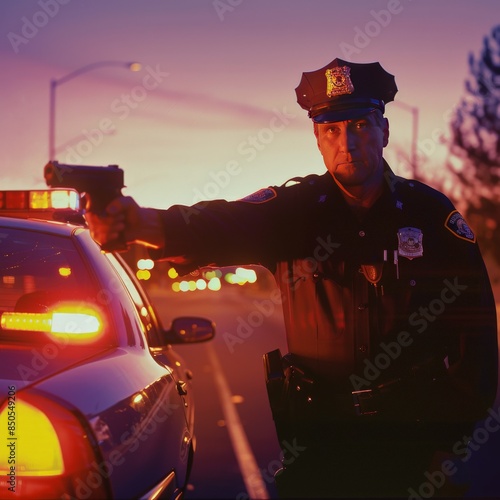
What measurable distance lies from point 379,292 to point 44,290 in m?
1.35

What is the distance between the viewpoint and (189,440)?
4355 millimetres

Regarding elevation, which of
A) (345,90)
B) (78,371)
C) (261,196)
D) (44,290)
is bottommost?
(78,371)

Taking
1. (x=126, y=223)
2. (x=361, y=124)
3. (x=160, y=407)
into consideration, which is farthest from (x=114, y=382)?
(x=361, y=124)

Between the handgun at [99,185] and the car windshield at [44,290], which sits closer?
the handgun at [99,185]

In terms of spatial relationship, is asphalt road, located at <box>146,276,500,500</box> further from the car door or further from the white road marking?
the car door

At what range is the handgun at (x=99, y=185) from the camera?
2398 mm

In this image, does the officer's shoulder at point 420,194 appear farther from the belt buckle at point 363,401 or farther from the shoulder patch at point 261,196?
the belt buckle at point 363,401

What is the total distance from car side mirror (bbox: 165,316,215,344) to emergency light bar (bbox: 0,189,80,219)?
1.02 m

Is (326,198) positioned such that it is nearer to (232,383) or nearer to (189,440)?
(189,440)

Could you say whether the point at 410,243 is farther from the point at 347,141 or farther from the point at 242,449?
the point at 242,449

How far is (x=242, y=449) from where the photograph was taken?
9.04 meters

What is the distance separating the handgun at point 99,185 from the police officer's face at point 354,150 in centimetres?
81

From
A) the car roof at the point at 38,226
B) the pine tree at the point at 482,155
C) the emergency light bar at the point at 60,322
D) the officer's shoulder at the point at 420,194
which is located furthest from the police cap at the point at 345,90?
the pine tree at the point at 482,155

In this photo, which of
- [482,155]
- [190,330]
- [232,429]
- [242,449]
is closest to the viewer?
[190,330]
